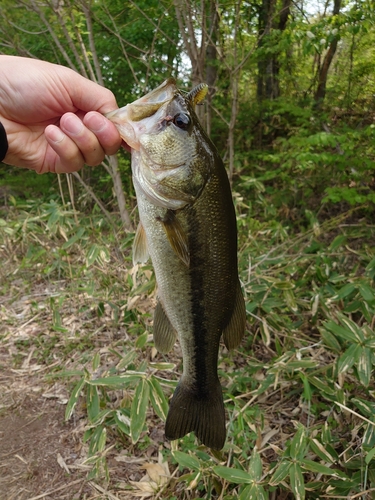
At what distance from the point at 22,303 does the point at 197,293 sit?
3.54 meters

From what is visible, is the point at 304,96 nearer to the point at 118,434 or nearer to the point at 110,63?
the point at 110,63

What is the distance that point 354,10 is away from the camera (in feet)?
13.9

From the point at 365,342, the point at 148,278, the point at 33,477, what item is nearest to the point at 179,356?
the point at 148,278

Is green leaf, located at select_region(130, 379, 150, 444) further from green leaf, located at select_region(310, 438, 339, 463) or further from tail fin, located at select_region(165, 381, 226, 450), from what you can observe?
green leaf, located at select_region(310, 438, 339, 463)

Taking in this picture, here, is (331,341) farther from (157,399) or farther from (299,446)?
(157,399)

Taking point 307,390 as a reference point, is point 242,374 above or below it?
below

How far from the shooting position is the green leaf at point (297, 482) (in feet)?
5.85

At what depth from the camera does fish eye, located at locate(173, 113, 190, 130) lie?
154 centimetres

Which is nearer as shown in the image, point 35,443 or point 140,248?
point 140,248

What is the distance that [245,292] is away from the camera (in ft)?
10.5

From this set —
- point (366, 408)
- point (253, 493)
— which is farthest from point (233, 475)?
point (366, 408)

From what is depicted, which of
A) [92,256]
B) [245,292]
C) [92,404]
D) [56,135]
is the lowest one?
[92,404]

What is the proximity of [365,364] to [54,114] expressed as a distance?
2085 mm

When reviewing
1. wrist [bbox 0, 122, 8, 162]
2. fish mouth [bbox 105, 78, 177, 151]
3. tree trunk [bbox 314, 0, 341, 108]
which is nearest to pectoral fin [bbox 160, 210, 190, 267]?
fish mouth [bbox 105, 78, 177, 151]
